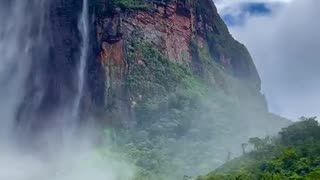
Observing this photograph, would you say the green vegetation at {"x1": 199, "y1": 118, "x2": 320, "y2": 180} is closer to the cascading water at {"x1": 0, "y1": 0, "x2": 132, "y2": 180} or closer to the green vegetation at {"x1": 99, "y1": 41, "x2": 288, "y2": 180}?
the green vegetation at {"x1": 99, "y1": 41, "x2": 288, "y2": 180}

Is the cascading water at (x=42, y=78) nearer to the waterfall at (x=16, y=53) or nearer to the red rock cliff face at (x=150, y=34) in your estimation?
the waterfall at (x=16, y=53)

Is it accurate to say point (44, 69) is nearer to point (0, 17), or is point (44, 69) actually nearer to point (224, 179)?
point (0, 17)

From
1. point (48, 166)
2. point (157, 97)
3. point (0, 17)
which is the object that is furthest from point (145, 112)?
point (0, 17)

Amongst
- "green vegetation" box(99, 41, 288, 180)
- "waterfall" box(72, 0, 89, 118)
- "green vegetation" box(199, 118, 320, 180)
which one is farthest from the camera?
"waterfall" box(72, 0, 89, 118)

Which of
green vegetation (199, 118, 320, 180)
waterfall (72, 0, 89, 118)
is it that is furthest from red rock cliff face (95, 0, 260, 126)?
green vegetation (199, 118, 320, 180)

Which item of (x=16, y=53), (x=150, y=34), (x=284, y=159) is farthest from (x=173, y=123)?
(x=284, y=159)
